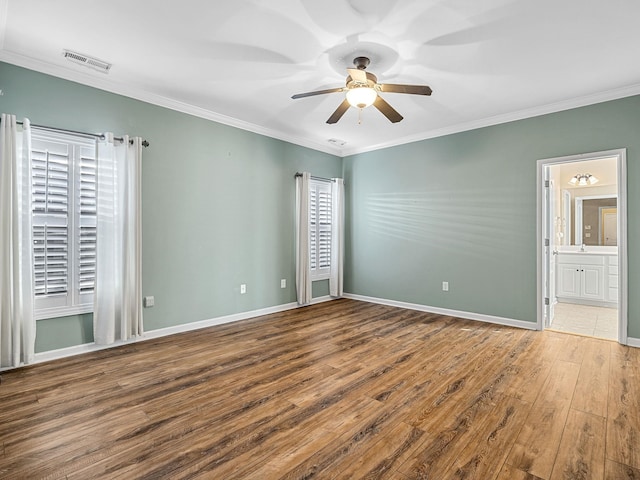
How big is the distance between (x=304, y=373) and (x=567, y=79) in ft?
12.8

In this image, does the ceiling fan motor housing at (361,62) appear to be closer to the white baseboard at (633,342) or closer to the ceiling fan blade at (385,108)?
the ceiling fan blade at (385,108)

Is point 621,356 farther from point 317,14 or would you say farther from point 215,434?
point 317,14

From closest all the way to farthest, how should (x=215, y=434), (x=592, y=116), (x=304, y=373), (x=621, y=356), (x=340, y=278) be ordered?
(x=215, y=434) → (x=304, y=373) → (x=621, y=356) → (x=592, y=116) → (x=340, y=278)

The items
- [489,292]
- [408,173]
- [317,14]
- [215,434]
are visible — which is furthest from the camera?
[408,173]

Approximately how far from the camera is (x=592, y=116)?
3.77 m

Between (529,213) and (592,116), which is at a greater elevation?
(592,116)

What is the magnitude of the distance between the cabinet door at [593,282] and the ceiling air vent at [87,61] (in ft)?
24.1

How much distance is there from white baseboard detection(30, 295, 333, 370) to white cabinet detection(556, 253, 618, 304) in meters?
4.38

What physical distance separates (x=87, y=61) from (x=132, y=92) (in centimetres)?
60

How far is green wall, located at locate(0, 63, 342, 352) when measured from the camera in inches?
126

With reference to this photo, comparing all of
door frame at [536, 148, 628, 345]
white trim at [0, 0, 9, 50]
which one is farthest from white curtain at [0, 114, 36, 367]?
door frame at [536, 148, 628, 345]

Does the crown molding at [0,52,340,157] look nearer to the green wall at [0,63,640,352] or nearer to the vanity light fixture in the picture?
the green wall at [0,63,640,352]

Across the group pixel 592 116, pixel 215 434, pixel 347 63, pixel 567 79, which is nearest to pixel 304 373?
pixel 215 434

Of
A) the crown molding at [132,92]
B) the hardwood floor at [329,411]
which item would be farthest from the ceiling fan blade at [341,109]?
the hardwood floor at [329,411]
